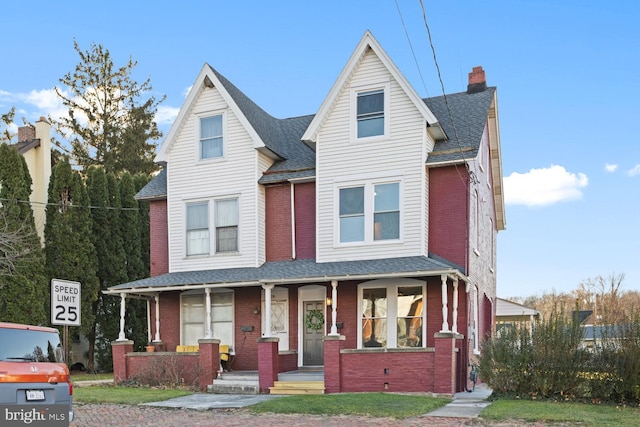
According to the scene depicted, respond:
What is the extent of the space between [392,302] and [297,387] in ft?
12.0

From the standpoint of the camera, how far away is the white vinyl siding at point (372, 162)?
18297mm

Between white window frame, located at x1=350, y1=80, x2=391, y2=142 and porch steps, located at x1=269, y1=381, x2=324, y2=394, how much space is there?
718cm

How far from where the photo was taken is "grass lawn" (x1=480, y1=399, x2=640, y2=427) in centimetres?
1159

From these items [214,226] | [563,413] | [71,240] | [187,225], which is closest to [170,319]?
[187,225]

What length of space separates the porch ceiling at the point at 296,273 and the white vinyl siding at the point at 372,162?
1.50 ft

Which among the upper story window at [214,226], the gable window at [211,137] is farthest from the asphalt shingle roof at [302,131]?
the upper story window at [214,226]

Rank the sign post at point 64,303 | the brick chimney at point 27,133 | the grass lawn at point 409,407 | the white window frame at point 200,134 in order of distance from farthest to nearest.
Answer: the brick chimney at point 27,133
the white window frame at point 200,134
the sign post at point 64,303
the grass lawn at point 409,407

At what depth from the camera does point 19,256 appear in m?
23.1

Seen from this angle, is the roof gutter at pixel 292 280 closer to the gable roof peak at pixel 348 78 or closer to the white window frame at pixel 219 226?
the white window frame at pixel 219 226

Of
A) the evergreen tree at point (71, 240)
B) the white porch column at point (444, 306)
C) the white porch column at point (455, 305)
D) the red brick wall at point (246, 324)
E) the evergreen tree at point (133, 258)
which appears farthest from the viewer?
the evergreen tree at point (133, 258)

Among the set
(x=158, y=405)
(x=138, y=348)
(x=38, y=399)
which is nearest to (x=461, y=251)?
(x=158, y=405)

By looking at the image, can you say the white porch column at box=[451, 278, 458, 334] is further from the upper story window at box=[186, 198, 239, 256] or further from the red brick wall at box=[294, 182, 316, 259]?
the upper story window at box=[186, 198, 239, 256]

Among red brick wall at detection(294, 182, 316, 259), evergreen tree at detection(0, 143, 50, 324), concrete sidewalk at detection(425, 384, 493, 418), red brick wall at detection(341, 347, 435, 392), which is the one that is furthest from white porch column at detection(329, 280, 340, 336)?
evergreen tree at detection(0, 143, 50, 324)

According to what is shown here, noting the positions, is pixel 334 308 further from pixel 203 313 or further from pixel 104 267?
pixel 104 267
